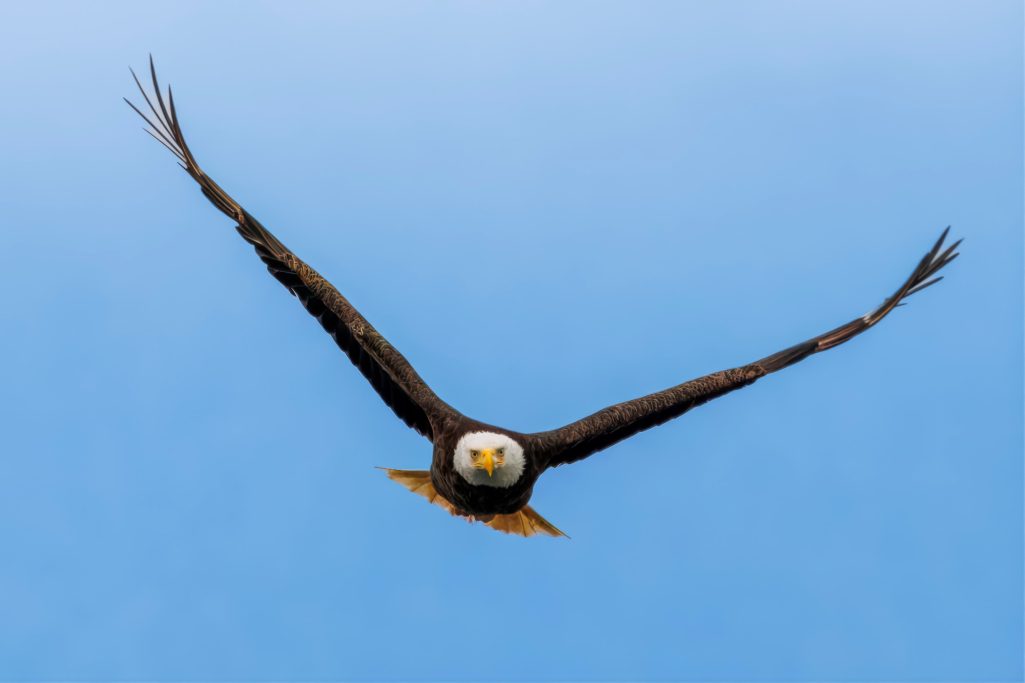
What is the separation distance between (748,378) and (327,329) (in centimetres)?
478

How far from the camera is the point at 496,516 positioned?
13.8 metres

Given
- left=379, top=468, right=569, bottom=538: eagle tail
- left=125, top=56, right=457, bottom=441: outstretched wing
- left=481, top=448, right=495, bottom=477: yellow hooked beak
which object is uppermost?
left=125, top=56, right=457, bottom=441: outstretched wing

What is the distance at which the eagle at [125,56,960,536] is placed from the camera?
37.4ft

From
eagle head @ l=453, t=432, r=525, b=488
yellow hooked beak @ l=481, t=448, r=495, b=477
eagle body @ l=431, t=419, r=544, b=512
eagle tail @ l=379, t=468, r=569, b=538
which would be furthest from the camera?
eagle tail @ l=379, t=468, r=569, b=538

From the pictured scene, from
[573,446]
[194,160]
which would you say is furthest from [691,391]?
[194,160]

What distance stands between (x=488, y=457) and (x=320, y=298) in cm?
289

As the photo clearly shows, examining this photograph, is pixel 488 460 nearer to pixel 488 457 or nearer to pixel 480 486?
pixel 488 457

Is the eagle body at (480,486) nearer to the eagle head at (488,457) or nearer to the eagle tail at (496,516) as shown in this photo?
the eagle head at (488,457)

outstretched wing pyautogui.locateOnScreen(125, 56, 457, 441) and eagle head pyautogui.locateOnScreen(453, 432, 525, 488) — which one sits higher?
outstretched wing pyautogui.locateOnScreen(125, 56, 457, 441)

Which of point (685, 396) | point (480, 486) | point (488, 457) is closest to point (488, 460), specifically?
point (488, 457)

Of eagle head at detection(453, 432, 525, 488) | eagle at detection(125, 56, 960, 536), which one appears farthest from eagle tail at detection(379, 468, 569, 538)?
eagle head at detection(453, 432, 525, 488)

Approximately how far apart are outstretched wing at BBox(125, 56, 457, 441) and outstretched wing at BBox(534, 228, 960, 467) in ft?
5.06

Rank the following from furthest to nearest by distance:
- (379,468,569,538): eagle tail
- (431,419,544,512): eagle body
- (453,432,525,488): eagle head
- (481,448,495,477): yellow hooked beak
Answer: (379,468,569,538): eagle tail, (431,419,544,512): eagle body, (453,432,525,488): eagle head, (481,448,495,477): yellow hooked beak

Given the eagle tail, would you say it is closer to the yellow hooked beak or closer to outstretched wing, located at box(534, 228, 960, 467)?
outstretched wing, located at box(534, 228, 960, 467)
